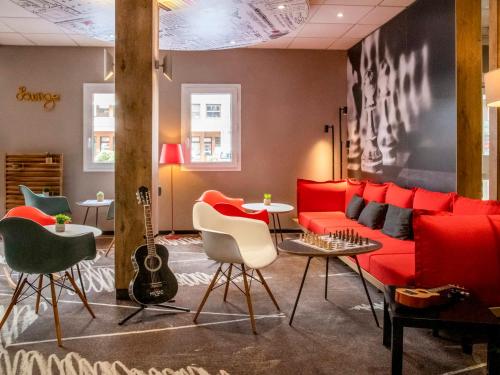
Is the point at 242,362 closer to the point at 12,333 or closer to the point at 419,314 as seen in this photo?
the point at 419,314

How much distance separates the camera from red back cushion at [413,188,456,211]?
443 centimetres

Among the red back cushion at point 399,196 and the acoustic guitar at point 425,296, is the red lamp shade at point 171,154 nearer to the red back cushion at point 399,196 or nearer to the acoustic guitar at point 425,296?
the red back cushion at point 399,196

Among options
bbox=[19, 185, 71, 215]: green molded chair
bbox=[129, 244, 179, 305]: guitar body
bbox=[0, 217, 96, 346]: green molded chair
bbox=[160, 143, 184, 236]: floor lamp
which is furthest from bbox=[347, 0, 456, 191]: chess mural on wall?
bbox=[19, 185, 71, 215]: green molded chair

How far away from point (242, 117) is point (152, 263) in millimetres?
4926

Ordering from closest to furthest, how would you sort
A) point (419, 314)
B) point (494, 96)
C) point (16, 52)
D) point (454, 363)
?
point (419, 314) < point (454, 363) < point (494, 96) < point (16, 52)

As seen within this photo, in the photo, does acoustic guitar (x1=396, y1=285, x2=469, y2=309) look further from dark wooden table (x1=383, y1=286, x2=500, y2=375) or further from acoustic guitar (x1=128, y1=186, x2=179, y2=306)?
acoustic guitar (x1=128, y1=186, x2=179, y2=306)

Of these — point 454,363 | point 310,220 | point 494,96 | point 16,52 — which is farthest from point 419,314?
point 16,52

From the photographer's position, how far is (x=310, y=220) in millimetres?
6488

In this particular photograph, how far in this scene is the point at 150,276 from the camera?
3.78 meters

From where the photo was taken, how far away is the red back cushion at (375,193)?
6020 mm

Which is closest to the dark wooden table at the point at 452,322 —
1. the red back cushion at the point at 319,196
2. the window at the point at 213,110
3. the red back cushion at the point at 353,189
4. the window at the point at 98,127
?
the red back cushion at the point at 353,189

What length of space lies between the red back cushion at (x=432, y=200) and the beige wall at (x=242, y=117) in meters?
3.36

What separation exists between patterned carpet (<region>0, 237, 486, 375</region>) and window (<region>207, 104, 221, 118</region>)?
4414 mm

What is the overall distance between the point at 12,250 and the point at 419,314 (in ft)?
9.41
